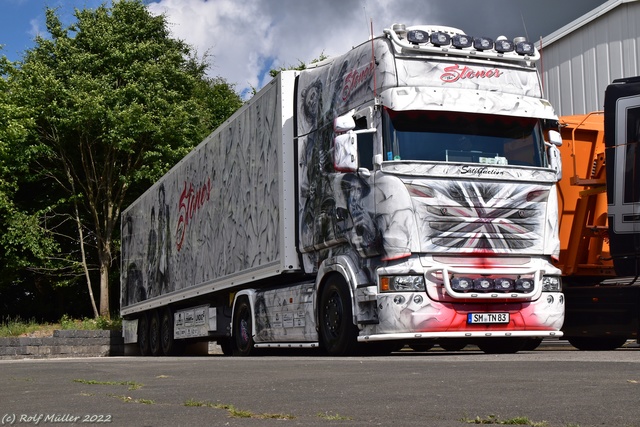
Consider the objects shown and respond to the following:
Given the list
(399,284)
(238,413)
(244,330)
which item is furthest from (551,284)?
(238,413)

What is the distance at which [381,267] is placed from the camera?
12.2 metres

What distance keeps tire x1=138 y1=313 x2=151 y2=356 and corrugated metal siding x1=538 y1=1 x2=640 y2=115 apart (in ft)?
38.5

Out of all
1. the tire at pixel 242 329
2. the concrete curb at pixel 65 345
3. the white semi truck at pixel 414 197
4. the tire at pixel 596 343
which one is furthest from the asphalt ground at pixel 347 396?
the concrete curb at pixel 65 345

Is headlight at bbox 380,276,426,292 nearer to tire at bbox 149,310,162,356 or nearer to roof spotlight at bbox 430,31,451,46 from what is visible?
roof spotlight at bbox 430,31,451,46

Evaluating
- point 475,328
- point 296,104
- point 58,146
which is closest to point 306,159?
point 296,104

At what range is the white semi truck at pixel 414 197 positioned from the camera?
1220 cm

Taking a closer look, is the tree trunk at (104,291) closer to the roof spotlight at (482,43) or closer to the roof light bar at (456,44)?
the roof light bar at (456,44)

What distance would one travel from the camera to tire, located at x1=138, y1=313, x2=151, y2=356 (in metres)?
24.0

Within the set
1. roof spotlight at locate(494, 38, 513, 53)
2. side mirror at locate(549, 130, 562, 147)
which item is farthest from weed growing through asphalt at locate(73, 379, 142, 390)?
roof spotlight at locate(494, 38, 513, 53)

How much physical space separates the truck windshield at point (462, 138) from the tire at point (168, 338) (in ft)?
33.8

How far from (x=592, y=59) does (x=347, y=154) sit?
1511 centimetres

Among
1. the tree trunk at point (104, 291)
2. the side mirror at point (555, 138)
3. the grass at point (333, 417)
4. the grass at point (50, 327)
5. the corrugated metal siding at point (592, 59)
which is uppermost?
the corrugated metal siding at point (592, 59)

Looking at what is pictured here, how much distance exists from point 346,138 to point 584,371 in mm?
5183

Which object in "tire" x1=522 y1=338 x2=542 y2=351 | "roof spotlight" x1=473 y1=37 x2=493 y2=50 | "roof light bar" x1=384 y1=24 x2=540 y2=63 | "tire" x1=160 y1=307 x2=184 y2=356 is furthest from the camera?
"tire" x1=160 y1=307 x2=184 y2=356
